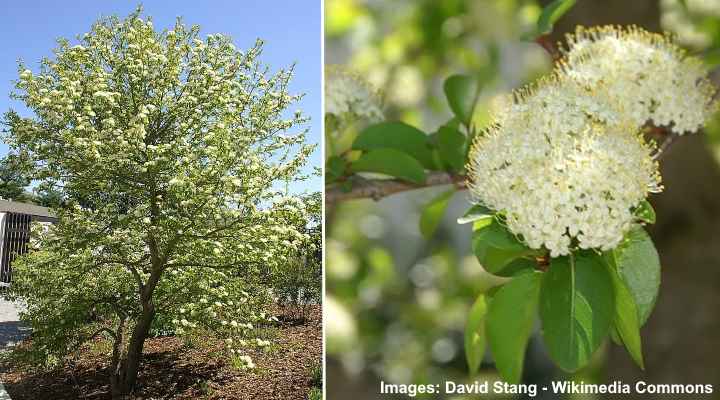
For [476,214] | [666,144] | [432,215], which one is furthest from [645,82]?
[432,215]

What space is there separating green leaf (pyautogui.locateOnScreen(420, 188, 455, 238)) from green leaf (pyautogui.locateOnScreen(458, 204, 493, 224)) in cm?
31

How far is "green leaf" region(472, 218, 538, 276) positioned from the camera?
1.04 metres

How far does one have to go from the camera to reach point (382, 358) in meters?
1.64

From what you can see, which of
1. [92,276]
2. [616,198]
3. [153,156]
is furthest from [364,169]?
[92,276]

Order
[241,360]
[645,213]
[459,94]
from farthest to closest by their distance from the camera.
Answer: [241,360], [459,94], [645,213]

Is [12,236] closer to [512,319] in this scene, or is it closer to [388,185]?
[388,185]

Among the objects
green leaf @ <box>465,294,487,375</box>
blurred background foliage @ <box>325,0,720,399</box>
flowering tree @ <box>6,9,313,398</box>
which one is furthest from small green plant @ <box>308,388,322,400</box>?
green leaf @ <box>465,294,487,375</box>

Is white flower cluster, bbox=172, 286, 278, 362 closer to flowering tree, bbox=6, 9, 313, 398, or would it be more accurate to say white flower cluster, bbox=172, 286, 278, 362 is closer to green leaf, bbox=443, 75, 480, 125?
flowering tree, bbox=6, 9, 313, 398

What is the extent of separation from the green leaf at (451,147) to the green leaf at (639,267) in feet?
1.12

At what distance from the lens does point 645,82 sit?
1180 mm

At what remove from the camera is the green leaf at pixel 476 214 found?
1071 mm

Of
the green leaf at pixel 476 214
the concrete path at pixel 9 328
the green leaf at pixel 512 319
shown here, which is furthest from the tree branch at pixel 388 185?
the concrete path at pixel 9 328

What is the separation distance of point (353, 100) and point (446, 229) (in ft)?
1.29

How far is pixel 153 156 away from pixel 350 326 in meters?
1.56
